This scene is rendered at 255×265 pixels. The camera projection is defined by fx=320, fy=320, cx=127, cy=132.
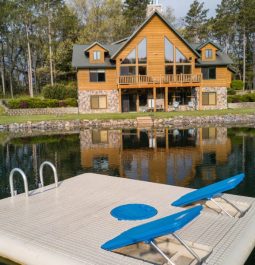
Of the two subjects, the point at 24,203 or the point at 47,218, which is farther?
the point at 24,203

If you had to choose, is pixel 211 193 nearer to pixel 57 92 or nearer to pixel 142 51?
pixel 142 51

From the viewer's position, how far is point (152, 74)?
3288 cm

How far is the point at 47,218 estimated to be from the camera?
690 cm

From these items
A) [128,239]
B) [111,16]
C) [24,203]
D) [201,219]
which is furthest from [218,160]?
[111,16]

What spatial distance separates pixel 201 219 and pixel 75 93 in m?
30.8

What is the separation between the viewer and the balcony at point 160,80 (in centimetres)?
3180

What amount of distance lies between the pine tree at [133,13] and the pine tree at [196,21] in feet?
25.5

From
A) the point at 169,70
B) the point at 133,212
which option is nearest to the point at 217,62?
the point at 169,70

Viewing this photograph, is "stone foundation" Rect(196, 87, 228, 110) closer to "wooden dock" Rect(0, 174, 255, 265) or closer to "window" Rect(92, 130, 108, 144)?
"window" Rect(92, 130, 108, 144)

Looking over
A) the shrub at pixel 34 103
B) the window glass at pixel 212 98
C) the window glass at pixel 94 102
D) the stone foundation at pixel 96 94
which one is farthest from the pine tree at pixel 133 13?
the shrub at pixel 34 103

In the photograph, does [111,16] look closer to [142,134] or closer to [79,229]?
[142,134]

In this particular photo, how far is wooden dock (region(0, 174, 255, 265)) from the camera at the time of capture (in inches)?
210

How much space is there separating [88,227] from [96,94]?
2744cm

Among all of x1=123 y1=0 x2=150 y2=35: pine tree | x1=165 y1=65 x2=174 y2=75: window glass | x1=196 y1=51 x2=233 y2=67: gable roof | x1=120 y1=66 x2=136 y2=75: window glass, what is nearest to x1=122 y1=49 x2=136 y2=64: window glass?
x1=120 y1=66 x2=136 y2=75: window glass
